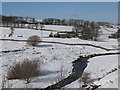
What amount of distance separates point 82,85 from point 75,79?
3.03 m

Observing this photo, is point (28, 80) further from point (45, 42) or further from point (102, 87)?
point (45, 42)

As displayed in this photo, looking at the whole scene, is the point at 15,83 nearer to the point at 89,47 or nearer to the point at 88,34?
the point at 89,47

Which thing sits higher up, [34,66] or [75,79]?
[34,66]

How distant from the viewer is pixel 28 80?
18188 mm

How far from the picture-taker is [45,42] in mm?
47719

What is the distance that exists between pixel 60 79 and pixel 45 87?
2.51 metres

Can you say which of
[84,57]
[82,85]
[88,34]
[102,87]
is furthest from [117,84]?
[88,34]

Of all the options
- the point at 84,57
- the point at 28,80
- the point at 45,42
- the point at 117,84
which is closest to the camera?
the point at 117,84

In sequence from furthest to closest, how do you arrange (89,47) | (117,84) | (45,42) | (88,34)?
(88,34) < (45,42) < (89,47) < (117,84)

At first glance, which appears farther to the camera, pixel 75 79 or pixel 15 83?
pixel 75 79

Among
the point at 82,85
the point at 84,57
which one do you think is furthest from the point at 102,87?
the point at 84,57

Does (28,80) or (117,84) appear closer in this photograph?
(117,84)

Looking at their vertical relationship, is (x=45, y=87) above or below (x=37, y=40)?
below

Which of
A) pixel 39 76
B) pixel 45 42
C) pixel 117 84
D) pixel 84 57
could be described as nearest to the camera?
pixel 117 84
